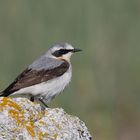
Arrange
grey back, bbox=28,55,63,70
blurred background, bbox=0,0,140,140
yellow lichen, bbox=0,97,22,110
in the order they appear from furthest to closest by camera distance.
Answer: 1. blurred background, bbox=0,0,140,140
2. grey back, bbox=28,55,63,70
3. yellow lichen, bbox=0,97,22,110

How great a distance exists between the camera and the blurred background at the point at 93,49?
11.5m

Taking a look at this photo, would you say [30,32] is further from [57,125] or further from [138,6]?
[57,125]

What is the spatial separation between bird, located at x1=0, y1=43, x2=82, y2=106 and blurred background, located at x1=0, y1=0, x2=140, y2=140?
2666 millimetres

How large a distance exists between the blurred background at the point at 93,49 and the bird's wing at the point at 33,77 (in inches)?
106

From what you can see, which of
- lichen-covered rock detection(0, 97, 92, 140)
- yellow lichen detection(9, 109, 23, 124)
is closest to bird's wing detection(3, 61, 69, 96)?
lichen-covered rock detection(0, 97, 92, 140)

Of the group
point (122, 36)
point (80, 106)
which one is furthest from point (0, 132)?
point (122, 36)

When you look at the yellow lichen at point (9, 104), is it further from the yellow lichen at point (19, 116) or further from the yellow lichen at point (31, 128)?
the yellow lichen at point (31, 128)

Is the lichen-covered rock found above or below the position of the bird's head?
above

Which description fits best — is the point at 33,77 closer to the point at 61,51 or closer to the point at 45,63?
the point at 45,63

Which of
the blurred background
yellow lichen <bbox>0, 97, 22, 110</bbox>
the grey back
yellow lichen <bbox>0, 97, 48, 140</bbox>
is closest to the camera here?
yellow lichen <bbox>0, 97, 48, 140</bbox>

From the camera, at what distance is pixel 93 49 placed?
11930 mm

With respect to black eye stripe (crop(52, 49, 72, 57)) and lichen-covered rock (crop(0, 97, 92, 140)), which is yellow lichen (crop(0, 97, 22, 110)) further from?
black eye stripe (crop(52, 49, 72, 57))

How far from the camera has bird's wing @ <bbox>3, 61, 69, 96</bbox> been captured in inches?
312

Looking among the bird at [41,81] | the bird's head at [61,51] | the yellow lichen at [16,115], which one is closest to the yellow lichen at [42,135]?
A: the yellow lichen at [16,115]
